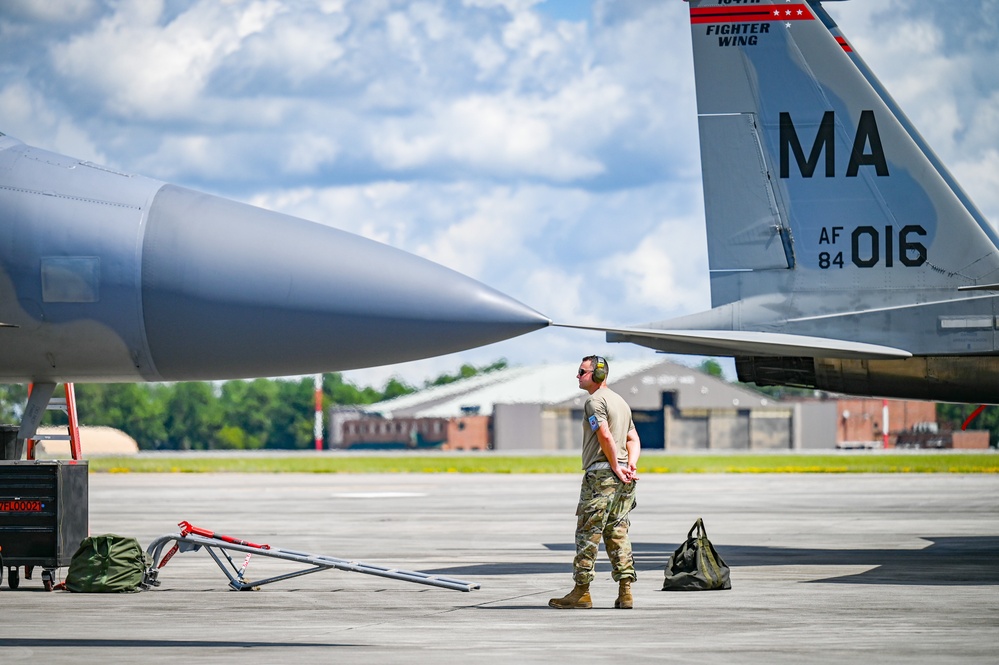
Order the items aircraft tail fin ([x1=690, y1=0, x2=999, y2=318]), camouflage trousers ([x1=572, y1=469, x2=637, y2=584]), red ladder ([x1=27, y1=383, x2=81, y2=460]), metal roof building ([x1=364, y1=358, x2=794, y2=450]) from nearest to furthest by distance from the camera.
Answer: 1. red ladder ([x1=27, y1=383, x2=81, y2=460])
2. camouflage trousers ([x1=572, y1=469, x2=637, y2=584])
3. aircraft tail fin ([x1=690, y1=0, x2=999, y2=318])
4. metal roof building ([x1=364, y1=358, x2=794, y2=450])

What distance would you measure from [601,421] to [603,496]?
0.64 m

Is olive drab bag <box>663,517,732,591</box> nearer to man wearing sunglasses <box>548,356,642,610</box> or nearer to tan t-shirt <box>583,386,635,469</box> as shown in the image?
man wearing sunglasses <box>548,356,642,610</box>

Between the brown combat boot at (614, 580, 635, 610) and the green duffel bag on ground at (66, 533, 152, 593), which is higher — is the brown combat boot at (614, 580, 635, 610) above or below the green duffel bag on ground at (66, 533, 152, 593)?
below

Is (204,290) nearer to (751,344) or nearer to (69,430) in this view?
(69,430)

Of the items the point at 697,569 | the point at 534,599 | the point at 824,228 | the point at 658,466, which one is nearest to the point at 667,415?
the point at 658,466

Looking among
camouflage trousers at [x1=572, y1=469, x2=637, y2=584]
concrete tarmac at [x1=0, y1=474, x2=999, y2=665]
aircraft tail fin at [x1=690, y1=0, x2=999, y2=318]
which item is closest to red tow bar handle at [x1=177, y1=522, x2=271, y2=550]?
concrete tarmac at [x1=0, y1=474, x2=999, y2=665]

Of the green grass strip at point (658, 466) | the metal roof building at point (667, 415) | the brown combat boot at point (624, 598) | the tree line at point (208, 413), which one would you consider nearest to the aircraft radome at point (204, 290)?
the brown combat boot at point (624, 598)

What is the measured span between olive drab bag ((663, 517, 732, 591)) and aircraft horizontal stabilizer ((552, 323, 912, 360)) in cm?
238

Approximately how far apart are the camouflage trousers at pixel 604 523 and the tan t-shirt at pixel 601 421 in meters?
0.16

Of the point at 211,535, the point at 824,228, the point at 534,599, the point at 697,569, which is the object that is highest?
the point at 824,228

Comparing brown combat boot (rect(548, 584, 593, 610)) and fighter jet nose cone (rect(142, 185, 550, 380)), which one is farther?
brown combat boot (rect(548, 584, 593, 610))

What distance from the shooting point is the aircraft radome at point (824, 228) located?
14.3 m

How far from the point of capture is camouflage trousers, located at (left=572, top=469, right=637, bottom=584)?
35.0 ft

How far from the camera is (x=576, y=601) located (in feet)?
35.6
